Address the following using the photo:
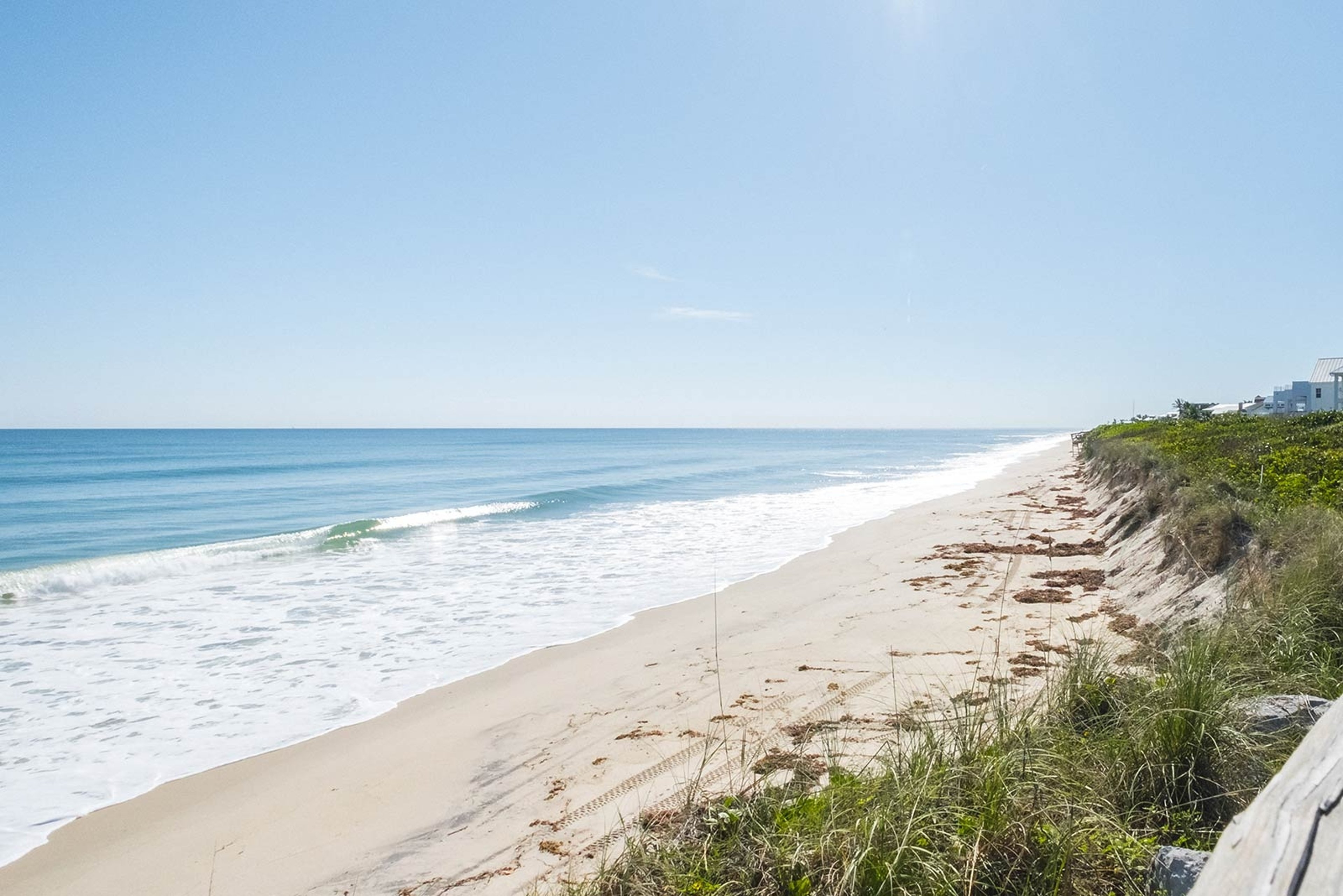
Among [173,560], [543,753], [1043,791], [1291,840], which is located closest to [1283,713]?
[1043,791]

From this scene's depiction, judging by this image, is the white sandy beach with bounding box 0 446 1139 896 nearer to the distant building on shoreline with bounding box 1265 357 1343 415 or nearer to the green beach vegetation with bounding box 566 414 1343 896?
the green beach vegetation with bounding box 566 414 1343 896

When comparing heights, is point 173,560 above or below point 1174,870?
below

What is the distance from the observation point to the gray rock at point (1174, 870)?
96.8 inches

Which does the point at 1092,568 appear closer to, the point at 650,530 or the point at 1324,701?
the point at 1324,701

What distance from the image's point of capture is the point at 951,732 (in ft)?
12.1

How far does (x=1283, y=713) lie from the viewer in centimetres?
352

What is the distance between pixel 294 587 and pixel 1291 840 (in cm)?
1544

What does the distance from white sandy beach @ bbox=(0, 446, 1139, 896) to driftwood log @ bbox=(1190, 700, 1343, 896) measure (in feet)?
8.97

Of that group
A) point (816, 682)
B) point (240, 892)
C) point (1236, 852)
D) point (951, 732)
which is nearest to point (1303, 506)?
point (816, 682)

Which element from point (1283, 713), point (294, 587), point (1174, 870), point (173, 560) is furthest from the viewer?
point (173, 560)

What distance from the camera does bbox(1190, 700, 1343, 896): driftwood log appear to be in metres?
0.87

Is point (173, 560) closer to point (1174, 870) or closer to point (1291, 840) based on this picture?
point (1174, 870)

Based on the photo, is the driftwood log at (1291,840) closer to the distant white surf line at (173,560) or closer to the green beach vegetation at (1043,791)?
the green beach vegetation at (1043,791)

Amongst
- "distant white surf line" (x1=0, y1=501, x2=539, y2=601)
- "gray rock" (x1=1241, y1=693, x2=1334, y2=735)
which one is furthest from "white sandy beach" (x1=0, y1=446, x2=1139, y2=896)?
"distant white surf line" (x1=0, y1=501, x2=539, y2=601)
